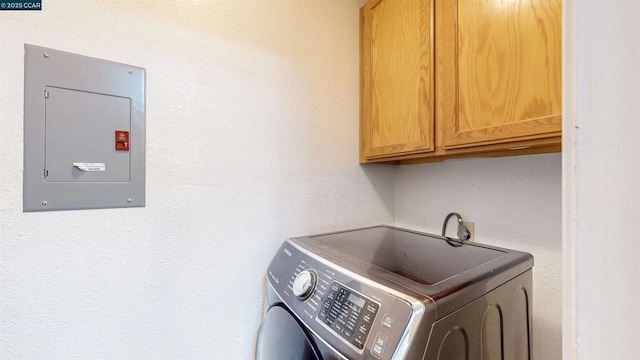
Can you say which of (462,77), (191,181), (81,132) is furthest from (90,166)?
(462,77)

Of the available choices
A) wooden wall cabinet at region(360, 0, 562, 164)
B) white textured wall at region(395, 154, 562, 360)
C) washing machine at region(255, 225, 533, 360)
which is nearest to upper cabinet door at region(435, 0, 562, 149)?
wooden wall cabinet at region(360, 0, 562, 164)

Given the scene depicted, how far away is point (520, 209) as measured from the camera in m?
1.01

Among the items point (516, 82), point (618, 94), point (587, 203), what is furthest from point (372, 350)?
point (516, 82)

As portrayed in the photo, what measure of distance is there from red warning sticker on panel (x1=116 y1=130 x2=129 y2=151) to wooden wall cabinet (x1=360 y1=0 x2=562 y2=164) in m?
0.96

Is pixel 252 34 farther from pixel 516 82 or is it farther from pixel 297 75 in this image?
pixel 516 82

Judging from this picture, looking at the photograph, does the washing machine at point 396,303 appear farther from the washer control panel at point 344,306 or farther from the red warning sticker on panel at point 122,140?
the red warning sticker on panel at point 122,140

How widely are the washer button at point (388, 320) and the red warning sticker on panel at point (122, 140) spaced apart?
2.96ft

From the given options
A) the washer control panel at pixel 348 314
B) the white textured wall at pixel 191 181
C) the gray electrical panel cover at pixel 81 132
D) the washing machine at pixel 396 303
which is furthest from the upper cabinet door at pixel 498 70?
the gray electrical panel cover at pixel 81 132

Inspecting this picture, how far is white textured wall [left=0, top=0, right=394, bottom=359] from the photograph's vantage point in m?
0.76

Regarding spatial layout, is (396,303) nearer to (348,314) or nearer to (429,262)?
(348,314)

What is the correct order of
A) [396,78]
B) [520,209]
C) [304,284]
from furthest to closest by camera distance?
[396,78] < [520,209] < [304,284]

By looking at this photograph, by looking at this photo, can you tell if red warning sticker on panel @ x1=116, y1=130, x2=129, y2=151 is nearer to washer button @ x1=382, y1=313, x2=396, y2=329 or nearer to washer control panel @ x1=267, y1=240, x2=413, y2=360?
washer control panel @ x1=267, y1=240, x2=413, y2=360

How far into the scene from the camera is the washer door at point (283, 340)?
28.3 inches

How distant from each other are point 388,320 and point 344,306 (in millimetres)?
127
